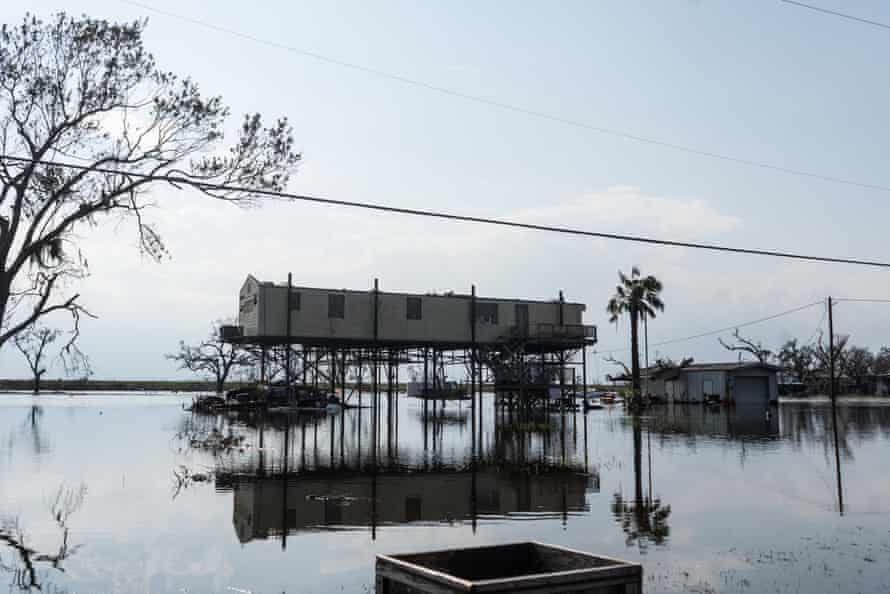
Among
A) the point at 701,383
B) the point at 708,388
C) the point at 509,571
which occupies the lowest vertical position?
the point at 509,571

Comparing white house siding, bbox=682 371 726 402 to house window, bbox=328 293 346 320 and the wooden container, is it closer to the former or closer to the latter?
house window, bbox=328 293 346 320

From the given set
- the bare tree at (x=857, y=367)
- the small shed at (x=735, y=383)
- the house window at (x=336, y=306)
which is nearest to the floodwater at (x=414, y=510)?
the house window at (x=336, y=306)

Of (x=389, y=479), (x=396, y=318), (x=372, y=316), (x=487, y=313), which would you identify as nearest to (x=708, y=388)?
(x=487, y=313)

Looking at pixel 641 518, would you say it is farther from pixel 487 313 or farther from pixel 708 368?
pixel 708 368

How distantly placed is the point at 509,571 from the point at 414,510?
8.62 m

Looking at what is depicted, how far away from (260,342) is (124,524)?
40.8 m

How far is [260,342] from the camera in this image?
5556 centimetres

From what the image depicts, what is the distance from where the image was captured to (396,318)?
5412 cm

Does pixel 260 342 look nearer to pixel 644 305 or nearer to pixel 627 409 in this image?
pixel 627 409

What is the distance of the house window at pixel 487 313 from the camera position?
5631cm

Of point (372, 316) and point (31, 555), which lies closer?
point (31, 555)

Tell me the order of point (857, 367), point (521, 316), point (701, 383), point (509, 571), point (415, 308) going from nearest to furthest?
point (509, 571) < point (415, 308) < point (521, 316) < point (701, 383) < point (857, 367)

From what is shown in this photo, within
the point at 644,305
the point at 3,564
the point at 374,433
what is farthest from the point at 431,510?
the point at 644,305

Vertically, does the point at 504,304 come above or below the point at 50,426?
above
